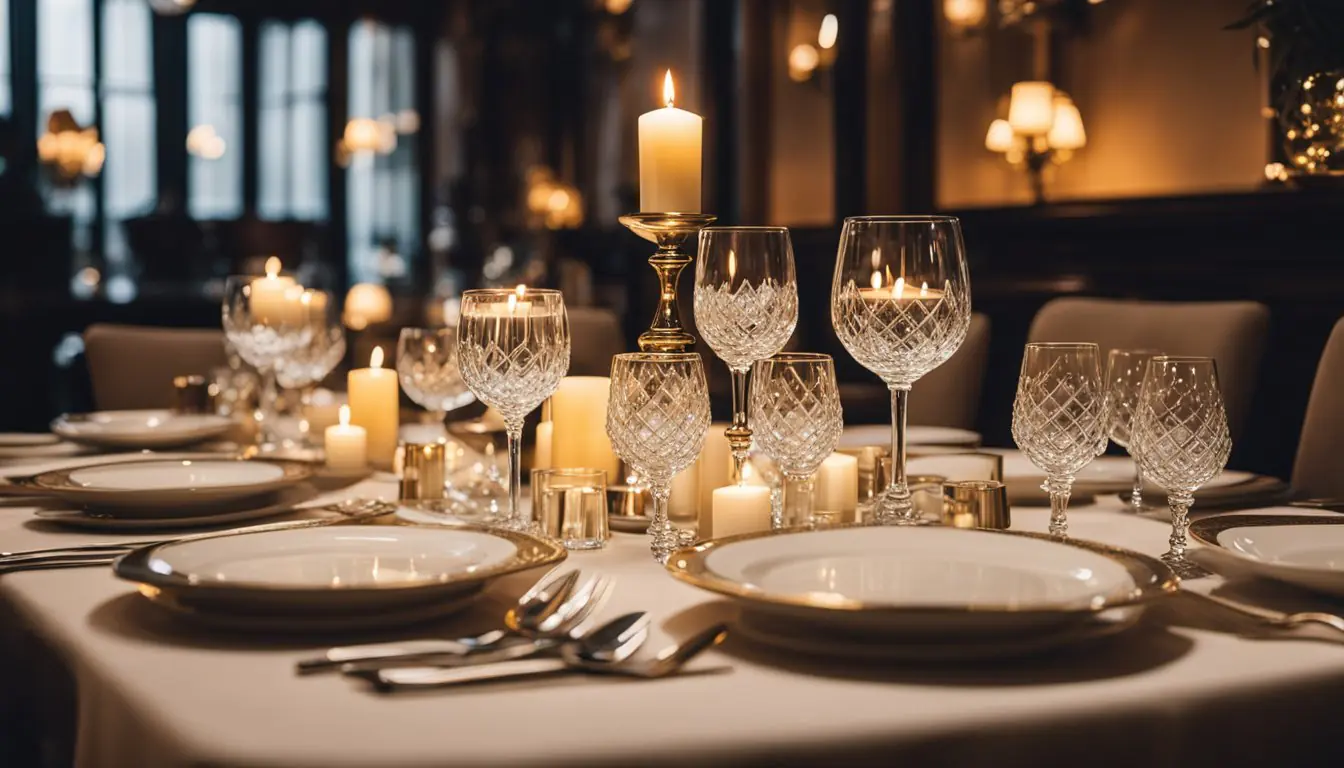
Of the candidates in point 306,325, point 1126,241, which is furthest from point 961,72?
point 306,325

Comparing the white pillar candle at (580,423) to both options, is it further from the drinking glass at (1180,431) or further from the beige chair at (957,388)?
the beige chair at (957,388)

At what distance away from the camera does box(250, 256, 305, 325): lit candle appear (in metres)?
1.54

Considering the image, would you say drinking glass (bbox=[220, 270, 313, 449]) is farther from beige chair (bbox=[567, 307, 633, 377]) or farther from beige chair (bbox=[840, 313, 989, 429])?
beige chair (bbox=[840, 313, 989, 429])

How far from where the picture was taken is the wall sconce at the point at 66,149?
827 cm

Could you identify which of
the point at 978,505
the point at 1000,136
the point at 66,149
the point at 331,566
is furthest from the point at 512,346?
the point at 66,149

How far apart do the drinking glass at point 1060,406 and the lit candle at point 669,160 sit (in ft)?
1.01

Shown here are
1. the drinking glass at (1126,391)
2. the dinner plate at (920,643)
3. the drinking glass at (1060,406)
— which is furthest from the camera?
the drinking glass at (1126,391)

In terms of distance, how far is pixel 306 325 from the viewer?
1.58m

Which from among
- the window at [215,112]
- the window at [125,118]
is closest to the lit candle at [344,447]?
the window at [125,118]

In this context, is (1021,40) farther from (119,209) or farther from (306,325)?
(119,209)

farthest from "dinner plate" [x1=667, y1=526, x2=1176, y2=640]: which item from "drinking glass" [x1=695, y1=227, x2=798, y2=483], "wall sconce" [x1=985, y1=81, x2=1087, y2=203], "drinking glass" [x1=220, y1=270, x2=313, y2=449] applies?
"wall sconce" [x1=985, y1=81, x2=1087, y2=203]

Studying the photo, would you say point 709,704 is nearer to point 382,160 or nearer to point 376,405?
point 376,405

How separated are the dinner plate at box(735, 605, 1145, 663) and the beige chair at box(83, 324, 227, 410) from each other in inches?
75.3

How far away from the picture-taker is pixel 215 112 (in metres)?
9.87
